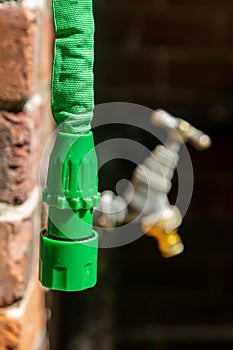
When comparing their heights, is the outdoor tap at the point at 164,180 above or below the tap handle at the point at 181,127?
below

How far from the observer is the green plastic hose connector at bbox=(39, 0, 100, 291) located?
0.49 meters

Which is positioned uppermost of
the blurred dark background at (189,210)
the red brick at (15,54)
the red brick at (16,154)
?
the red brick at (15,54)

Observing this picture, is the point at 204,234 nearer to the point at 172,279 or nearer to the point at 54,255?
the point at 172,279

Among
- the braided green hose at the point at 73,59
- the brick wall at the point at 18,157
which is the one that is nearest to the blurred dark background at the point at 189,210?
the brick wall at the point at 18,157

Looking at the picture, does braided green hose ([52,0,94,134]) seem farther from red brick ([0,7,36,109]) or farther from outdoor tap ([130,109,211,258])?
outdoor tap ([130,109,211,258])

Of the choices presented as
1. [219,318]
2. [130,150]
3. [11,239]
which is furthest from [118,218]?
[219,318]

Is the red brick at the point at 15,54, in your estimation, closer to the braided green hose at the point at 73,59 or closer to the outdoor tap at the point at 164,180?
the braided green hose at the point at 73,59

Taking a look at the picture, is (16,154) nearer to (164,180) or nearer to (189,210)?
(164,180)

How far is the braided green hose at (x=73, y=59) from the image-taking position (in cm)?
49

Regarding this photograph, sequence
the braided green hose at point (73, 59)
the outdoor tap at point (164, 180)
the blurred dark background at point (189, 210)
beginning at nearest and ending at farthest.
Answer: the braided green hose at point (73, 59), the outdoor tap at point (164, 180), the blurred dark background at point (189, 210)

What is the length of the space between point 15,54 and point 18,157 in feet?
0.28

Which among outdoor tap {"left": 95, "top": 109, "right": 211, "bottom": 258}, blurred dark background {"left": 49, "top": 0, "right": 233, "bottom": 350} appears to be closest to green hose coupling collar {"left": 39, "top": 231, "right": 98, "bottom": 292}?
outdoor tap {"left": 95, "top": 109, "right": 211, "bottom": 258}

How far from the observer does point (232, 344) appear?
1356 millimetres

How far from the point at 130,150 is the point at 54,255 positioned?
384 mm
